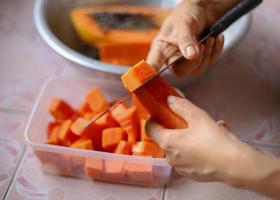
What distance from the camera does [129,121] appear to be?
74 cm

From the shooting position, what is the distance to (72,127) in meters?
0.74

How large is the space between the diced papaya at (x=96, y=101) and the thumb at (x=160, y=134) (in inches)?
8.9

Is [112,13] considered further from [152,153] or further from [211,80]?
[152,153]

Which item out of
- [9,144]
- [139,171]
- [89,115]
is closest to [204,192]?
[139,171]

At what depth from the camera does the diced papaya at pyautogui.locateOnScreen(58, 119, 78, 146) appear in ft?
2.44

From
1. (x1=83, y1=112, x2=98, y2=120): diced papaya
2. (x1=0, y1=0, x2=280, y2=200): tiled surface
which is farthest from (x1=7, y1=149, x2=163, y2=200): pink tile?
(x1=83, y1=112, x2=98, y2=120): diced papaya

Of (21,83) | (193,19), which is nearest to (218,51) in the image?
(193,19)

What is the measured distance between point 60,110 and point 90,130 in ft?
0.26

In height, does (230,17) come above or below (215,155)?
above

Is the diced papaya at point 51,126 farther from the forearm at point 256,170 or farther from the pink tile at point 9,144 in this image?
the forearm at point 256,170

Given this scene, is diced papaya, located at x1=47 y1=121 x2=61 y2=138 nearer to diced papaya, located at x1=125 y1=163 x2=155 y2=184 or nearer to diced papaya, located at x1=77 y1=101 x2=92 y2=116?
diced papaya, located at x1=77 y1=101 x2=92 y2=116

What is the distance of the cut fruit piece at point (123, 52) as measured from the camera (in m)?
0.86

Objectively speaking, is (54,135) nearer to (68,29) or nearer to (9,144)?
(9,144)

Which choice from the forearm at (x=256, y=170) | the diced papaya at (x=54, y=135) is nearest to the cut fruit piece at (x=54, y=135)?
the diced papaya at (x=54, y=135)
